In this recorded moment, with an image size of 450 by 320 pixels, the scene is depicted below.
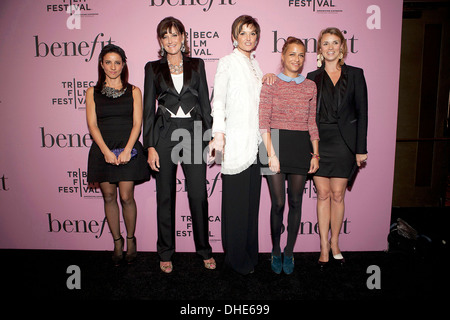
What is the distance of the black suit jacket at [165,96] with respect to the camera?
7.21 feet

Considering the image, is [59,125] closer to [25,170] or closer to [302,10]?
[25,170]

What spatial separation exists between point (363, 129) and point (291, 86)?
73cm

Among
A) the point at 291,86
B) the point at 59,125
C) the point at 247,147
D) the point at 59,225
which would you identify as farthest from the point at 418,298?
the point at 59,125

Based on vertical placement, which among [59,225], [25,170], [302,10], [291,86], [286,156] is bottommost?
[59,225]

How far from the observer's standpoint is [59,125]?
2.76 meters

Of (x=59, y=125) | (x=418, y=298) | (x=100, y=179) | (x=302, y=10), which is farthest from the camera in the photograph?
(x=59, y=125)

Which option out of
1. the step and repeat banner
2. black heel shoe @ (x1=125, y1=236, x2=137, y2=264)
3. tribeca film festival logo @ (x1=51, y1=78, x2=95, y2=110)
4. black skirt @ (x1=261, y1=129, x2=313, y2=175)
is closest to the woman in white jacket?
black skirt @ (x1=261, y1=129, x2=313, y2=175)

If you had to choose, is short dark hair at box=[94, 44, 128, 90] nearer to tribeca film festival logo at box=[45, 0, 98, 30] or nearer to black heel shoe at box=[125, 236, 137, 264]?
tribeca film festival logo at box=[45, 0, 98, 30]

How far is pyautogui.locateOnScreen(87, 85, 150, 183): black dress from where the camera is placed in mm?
2326

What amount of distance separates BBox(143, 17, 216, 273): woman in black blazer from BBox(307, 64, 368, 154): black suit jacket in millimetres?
1011

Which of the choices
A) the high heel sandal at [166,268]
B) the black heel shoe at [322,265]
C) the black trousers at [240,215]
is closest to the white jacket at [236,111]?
the black trousers at [240,215]

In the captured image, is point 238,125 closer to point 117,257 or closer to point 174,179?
point 174,179

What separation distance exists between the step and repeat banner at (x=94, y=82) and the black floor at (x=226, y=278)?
19 centimetres

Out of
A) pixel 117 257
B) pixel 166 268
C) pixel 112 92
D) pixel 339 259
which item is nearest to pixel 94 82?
pixel 112 92
